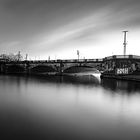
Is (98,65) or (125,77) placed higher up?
(98,65)

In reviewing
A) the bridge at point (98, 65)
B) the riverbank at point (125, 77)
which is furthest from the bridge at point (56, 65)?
the riverbank at point (125, 77)

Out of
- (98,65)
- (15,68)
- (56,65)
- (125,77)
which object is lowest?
(125,77)

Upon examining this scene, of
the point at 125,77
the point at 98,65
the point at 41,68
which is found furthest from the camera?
the point at 41,68

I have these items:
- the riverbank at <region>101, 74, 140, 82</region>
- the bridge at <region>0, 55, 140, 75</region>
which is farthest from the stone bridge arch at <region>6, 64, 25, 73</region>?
the riverbank at <region>101, 74, 140, 82</region>

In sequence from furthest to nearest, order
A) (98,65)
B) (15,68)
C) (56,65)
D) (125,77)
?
(15,68)
(56,65)
(98,65)
(125,77)

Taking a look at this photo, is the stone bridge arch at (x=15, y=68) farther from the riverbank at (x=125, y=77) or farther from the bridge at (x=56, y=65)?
the riverbank at (x=125, y=77)

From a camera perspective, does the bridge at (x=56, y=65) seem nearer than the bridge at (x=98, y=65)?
No

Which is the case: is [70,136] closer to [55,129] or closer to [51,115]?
[55,129]

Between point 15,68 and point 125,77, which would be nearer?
point 125,77

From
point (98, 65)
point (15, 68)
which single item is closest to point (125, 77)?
point (98, 65)

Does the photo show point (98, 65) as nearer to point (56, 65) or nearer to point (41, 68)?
point (56, 65)

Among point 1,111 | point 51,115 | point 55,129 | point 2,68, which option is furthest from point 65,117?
point 2,68

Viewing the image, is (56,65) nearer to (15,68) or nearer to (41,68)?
(41,68)

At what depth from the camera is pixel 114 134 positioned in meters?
8.17
